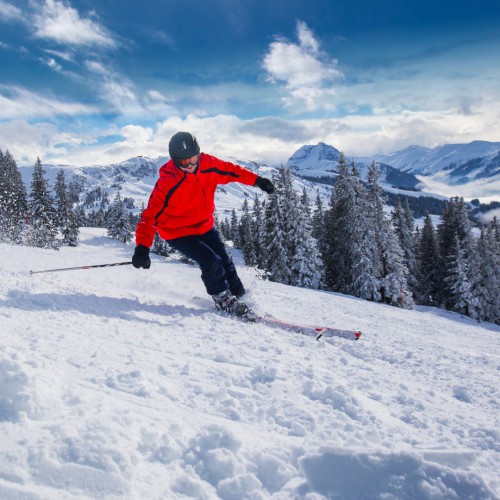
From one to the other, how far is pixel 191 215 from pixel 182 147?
1.20m

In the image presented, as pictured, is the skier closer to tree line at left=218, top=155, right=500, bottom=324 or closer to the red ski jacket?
the red ski jacket

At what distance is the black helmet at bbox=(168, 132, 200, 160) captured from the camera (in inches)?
227

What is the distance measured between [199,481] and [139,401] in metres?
0.91

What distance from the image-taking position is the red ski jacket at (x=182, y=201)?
5.97 m

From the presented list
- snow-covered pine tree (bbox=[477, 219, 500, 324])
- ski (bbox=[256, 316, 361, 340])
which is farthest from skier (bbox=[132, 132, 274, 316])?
snow-covered pine tree (bbox=[477, 219, 500, 324])

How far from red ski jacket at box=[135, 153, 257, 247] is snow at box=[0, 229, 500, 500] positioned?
5.59ft

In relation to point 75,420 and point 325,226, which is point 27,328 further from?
point 325,226

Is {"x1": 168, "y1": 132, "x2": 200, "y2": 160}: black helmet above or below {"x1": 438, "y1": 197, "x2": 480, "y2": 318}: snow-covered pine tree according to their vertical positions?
above

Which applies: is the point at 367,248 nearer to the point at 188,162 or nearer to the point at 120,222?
the point at 188,162

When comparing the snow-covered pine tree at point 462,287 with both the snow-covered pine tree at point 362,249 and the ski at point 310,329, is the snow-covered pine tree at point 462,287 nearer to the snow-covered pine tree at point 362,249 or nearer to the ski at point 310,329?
the snow-covered pine tree at point 362,249

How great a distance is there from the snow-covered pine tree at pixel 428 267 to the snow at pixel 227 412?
3783 centimetres

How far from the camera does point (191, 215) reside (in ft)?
20.9

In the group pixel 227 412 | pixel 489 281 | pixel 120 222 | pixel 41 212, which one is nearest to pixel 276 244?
pixel 489 281

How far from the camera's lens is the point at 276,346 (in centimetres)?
437
